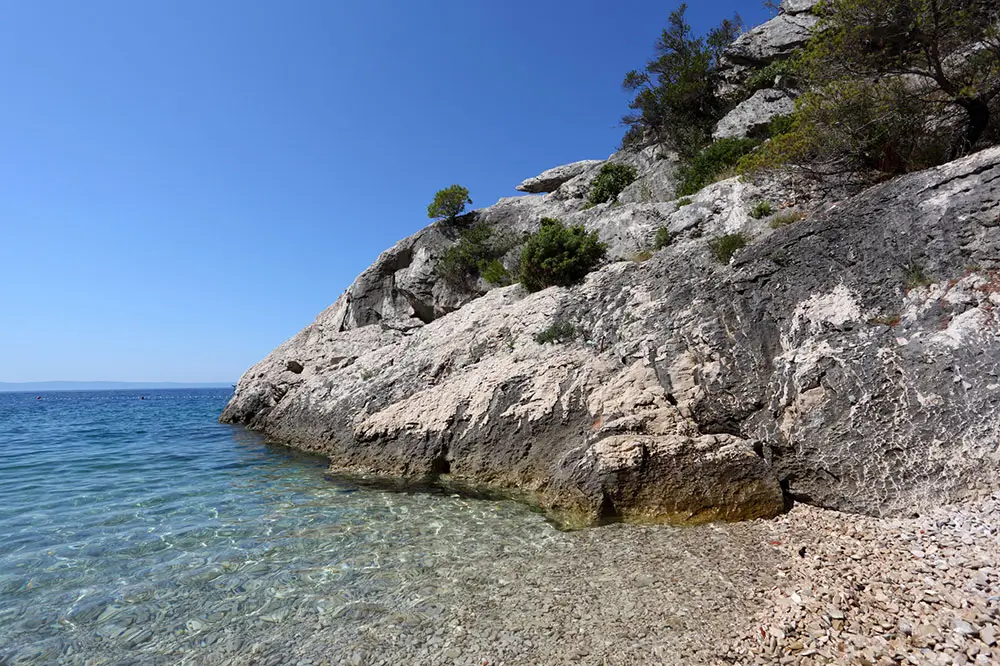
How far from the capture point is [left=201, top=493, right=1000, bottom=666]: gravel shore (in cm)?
480

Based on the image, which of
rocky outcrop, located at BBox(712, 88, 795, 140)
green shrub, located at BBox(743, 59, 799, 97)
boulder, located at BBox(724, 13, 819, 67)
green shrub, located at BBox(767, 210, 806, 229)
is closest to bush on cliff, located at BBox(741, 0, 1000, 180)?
green shrub, located at BBox(767, 210, 806, 229)

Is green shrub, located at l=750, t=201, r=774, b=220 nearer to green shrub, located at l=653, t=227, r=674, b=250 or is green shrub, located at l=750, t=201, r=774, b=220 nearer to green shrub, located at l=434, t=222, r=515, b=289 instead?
green shrub, located at l=653, t=227, r=674, b=250

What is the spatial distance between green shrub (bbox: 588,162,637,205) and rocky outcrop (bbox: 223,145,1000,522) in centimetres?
1011

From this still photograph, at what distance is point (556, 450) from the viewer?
11.4m

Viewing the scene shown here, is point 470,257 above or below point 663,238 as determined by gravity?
above

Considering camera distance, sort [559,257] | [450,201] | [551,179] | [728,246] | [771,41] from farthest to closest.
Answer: [551,179] → [450,201] → [771,41] → [559,257] → [728,246]

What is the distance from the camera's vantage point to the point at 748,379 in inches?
396

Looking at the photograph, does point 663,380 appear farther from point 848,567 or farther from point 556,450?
point 848,567

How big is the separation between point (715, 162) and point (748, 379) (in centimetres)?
1390

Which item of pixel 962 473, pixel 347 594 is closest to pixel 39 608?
pixel 347 594

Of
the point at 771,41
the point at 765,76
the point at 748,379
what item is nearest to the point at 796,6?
the point at 771,41

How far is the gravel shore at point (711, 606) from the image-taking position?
480cm

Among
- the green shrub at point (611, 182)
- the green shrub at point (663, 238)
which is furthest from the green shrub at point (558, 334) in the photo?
the green shrub at point (611, 182)

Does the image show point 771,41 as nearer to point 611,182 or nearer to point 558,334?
point 611,182
